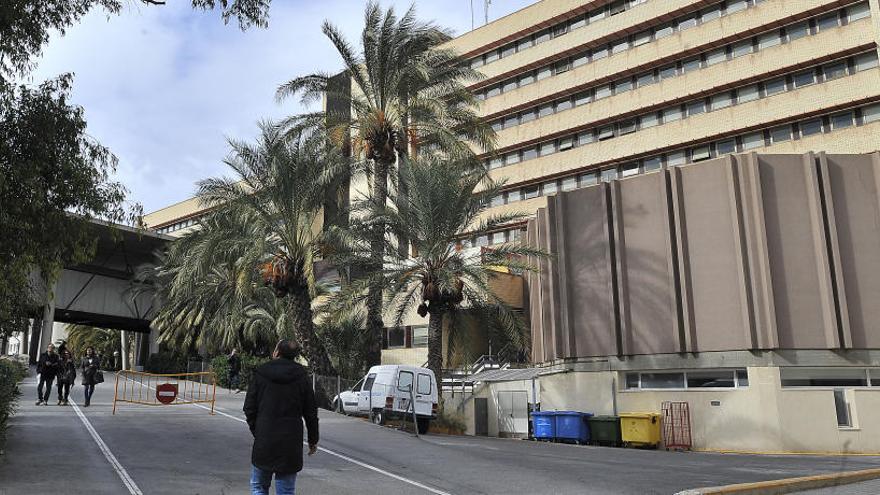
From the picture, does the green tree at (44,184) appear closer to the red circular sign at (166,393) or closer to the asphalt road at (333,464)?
the asphalt road at (333,464)

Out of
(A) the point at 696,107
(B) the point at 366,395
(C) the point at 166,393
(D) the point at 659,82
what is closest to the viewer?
(C) the point at 166,393

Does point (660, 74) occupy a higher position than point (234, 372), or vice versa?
point (660, 74)

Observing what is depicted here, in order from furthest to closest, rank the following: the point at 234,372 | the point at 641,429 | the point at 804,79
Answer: the point at 804,79 < the point at 234,372 < the point at 641,429

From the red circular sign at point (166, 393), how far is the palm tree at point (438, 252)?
5736 mm

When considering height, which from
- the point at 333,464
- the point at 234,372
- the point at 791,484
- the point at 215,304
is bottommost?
the point at 791,484

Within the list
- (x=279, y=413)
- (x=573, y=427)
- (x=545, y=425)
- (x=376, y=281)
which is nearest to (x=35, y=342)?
(x=376, y=281)

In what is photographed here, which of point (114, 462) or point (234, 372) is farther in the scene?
point (234, 372)

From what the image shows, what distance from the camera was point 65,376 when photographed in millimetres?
20156

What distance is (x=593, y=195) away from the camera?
74.4 feet

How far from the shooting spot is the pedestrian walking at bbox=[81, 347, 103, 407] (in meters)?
20.0

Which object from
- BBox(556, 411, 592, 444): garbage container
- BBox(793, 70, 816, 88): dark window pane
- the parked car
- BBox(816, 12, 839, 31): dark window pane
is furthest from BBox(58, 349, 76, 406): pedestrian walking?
BBox(816, 12, 839, 31): dark window pane

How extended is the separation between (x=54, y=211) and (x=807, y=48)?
35867 mm

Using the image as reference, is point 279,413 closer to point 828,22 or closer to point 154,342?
point 828,22

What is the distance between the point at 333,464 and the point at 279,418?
6456 millimetres
